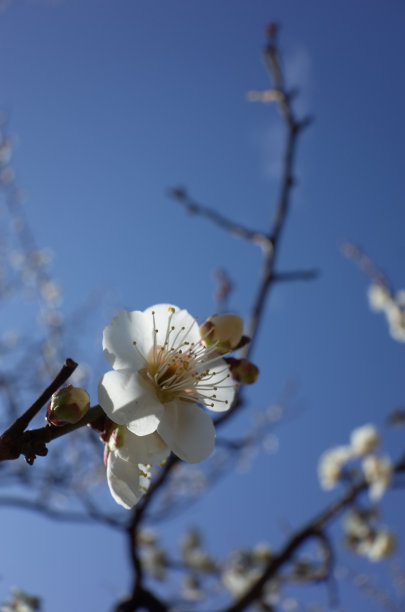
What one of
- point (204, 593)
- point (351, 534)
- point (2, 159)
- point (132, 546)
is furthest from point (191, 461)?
point (204, 593)

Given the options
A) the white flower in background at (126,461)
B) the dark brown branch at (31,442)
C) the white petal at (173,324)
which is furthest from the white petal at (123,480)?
the white petal at (173,324)

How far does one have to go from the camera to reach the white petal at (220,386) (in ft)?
2.92

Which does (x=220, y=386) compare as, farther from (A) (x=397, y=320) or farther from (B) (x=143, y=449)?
→ (A) (x=397, y=320)

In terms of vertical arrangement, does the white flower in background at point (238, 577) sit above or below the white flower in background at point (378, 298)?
below

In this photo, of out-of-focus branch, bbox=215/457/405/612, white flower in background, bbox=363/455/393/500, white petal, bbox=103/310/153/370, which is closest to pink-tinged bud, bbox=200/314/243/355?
white petal, bbox=103/310/153/370

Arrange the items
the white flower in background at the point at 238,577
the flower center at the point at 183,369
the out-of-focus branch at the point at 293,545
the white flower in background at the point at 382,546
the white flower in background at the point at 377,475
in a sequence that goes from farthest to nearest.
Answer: the white flower in background at the point at 238,577 < the white flower in background at the point at 382,546 < the white flower in background at the point at 377,475 < the out-of-focus branch at the point at 293,545 < the flower center at the point at 183,369

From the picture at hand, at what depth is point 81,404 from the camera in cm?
68

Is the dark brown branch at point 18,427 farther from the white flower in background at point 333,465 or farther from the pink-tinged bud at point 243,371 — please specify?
the white flower in background at point 333,465

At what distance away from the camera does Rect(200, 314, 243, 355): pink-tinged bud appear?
2.86ft

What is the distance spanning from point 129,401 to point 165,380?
0.14 metres

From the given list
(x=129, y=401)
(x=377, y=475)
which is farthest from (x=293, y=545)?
(x=129, y=401)

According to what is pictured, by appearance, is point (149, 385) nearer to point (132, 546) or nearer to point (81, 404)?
point (81, 404)

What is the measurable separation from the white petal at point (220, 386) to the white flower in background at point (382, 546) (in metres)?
3.81

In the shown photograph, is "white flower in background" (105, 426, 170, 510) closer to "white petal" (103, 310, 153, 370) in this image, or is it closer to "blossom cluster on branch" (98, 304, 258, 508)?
"blossom cluster on branch" (98, 304, 258, 508)
